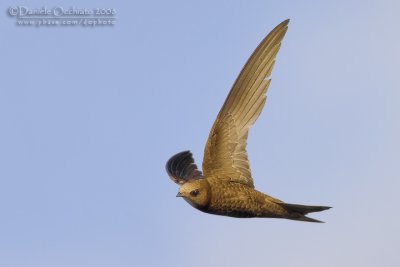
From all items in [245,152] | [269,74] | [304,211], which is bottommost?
[304,211]

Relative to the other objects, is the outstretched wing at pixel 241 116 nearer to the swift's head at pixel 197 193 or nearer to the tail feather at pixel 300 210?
the swift's head at pixel 197 193

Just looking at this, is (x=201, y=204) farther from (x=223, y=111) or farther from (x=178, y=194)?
(x=223, y=111)

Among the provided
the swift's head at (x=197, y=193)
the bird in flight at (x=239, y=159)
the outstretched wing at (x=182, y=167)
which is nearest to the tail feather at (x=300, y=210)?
the bird in flight at (x=239, y=159)

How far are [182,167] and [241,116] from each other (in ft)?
6.44

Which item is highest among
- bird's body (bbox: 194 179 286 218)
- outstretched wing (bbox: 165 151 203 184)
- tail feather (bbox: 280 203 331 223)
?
outstretched wing (bbox: 165 151 203 184)

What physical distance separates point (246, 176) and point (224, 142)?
591mm

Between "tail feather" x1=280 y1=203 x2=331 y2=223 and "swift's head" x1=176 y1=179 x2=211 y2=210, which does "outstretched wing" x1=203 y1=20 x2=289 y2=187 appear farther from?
"tail feather" x1=280 y1=203 x2=331 y2=223

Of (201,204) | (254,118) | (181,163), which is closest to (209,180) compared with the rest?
(201,204)

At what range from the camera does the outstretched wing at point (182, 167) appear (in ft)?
42.4

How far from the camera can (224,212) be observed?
36.7 ft

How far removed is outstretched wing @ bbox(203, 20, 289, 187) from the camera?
11.4 metres

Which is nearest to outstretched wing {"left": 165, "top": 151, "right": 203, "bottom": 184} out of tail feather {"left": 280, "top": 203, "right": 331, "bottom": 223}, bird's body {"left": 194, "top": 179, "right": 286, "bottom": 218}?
bird's body {"left": 194, "top": 179, "right": 286, "bottom": 218}

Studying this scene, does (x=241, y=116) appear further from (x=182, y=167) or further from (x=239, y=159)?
(x=182, y=167)

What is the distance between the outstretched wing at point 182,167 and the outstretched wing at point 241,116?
1.55 metres
